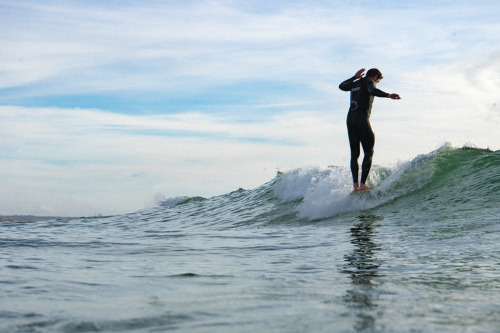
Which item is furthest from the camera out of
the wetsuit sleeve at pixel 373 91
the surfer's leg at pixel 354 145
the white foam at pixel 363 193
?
the white foam at pixel 363 193

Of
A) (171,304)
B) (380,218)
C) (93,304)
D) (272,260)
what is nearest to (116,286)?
(93,304)

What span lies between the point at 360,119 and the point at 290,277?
19.3ft

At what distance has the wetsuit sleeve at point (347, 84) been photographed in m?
9.30

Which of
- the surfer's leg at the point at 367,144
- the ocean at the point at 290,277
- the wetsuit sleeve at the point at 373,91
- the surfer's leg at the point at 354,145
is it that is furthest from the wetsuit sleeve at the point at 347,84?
the ocean at the point at 290,277

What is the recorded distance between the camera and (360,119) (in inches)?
363

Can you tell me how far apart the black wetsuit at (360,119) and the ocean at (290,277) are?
1.09m

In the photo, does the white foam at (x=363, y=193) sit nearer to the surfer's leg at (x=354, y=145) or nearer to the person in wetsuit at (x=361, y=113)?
the surfer's leg at (x=354, y=145)

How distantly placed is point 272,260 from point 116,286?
171 cm

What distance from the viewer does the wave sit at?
29.9 ft

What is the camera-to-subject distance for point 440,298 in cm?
296

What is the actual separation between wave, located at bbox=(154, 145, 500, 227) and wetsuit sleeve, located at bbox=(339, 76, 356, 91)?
80.6 inches

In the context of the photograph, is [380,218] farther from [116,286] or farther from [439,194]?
[116,286]

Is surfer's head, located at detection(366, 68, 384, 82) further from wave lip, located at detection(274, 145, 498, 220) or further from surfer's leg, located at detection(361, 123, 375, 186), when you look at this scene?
wave lip, located at detection(274, 145, 498, 220)

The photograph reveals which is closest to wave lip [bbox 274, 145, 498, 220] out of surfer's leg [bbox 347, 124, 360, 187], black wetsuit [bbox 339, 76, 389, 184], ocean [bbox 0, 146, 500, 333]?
ocean [bbox 0, 146, 500, 333]
